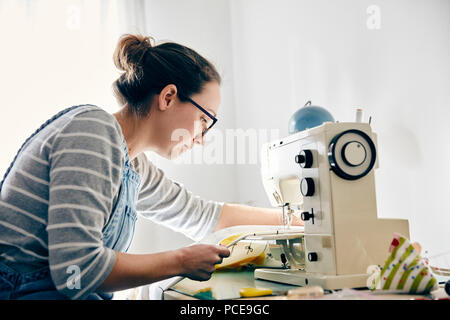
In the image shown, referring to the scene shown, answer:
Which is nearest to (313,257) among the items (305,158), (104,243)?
(305,158)

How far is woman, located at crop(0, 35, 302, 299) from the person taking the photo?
0.74 meters

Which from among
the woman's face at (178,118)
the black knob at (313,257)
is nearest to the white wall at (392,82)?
the black knob at (313,257)

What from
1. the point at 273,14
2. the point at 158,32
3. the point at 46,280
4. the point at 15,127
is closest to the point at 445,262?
the point at 46,280

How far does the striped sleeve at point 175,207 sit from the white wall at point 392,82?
0.62 metres

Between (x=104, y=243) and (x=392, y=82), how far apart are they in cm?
101

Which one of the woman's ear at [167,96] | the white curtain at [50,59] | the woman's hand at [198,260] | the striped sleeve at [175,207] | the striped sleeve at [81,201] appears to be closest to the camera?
the striped sleeve at [81,201]

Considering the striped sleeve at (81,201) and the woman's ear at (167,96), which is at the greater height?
the woman's ear at (167,96)

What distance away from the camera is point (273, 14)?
6.96ft

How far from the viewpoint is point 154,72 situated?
3.52ft

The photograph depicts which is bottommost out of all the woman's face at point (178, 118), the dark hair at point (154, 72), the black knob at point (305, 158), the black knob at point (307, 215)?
the black knob at point (307, 215)

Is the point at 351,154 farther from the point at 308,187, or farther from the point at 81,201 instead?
the point at 81,201

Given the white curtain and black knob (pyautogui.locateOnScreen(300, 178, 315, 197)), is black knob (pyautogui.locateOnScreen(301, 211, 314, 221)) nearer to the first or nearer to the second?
black knob (pyautogui.locateOnScreen(300, 178, 315, 197))

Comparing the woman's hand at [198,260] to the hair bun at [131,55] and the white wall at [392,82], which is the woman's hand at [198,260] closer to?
the hair bun at [131,55]

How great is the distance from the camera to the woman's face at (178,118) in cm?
109
